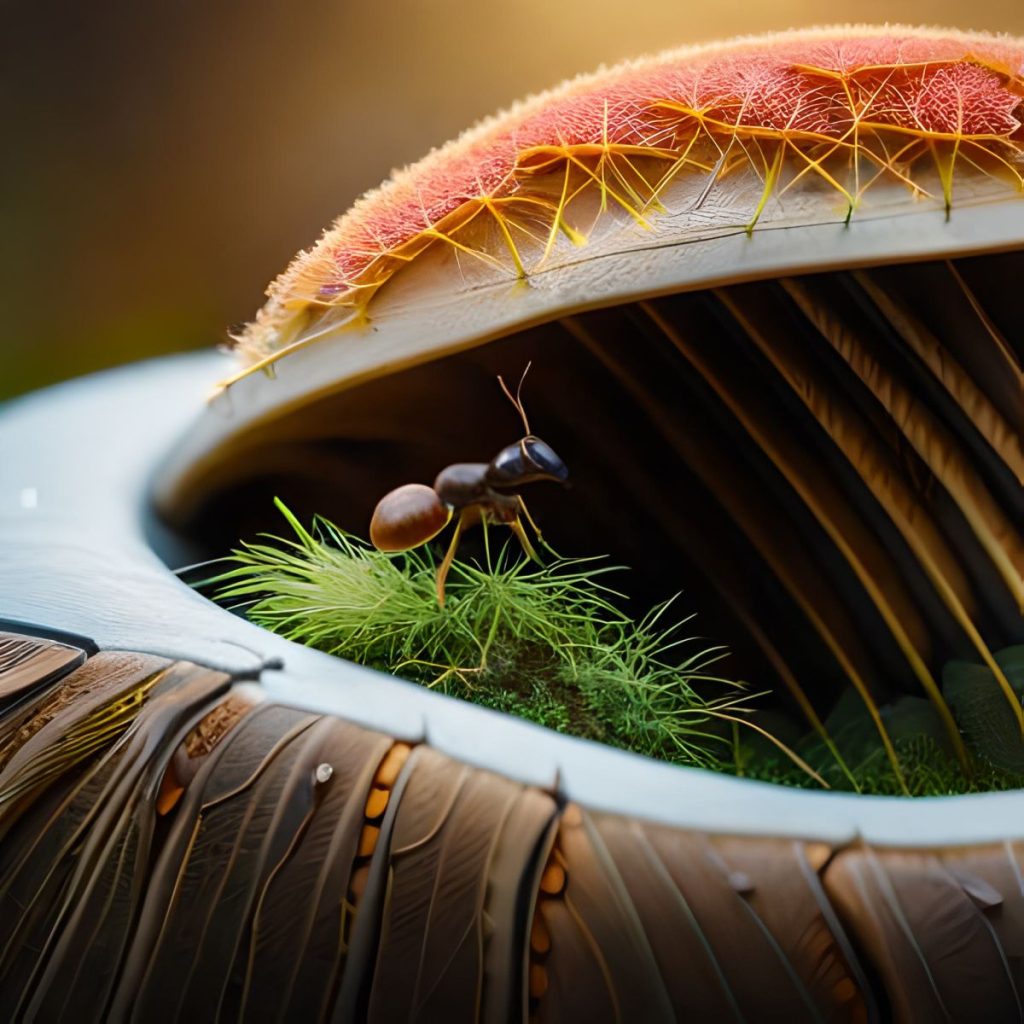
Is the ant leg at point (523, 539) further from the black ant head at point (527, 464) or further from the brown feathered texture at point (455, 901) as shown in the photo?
the brown feathered texture at point (455, 901)

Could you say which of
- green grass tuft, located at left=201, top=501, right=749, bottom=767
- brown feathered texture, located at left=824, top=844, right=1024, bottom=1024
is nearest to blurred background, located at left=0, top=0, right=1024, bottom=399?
green grass tuft, located at left=201, top=501, right=749, bottom=767

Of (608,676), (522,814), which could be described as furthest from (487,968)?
(608,676)

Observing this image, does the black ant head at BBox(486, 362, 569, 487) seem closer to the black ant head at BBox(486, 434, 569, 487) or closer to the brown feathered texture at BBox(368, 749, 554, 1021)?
the black ant head at BBox(486, 434, 569, 487)

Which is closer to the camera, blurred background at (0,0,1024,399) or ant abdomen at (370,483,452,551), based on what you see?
ant abdomen at (370,483,452,551)

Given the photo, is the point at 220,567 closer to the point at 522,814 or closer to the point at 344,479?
the point at 344,479

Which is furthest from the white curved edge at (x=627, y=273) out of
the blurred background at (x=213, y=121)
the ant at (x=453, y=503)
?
the blurred background at (x=213, y=121)

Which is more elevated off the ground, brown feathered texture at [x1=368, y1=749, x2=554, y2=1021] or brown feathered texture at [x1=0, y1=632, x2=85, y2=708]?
brown feathered texture at [x1=0, y1=632, x2=85, y2=708]
